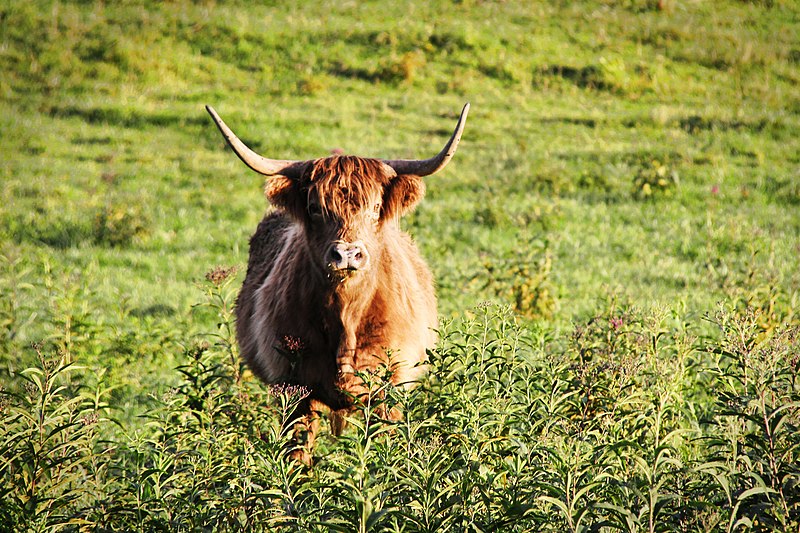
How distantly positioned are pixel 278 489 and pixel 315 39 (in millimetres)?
21377

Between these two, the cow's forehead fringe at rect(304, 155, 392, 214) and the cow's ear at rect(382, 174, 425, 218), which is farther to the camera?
the cow's ear at rect(382, 174, 425, 218)

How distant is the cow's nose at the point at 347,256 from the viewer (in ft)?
17.9

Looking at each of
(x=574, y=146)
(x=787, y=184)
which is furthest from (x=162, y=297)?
(x=787, y=184)

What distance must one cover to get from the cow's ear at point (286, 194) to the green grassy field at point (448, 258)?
0.92 metres

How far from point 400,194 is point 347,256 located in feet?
3.16

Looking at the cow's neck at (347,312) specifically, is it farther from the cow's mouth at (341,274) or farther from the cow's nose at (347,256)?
the cow's nose at (347,256)

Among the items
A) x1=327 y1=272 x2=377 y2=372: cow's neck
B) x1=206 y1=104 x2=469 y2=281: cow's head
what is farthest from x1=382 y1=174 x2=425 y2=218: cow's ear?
x1=327 y1=272 x2=377 y2=372: cow's neck

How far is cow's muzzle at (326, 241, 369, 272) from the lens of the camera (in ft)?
17.9

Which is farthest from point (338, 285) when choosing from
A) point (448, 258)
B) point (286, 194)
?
point (448, 258)

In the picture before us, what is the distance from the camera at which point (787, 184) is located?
15344 mm

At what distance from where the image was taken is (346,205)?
228 inches

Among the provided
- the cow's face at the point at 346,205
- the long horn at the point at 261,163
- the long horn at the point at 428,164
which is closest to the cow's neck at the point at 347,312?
the cow's face at the point at 346,205

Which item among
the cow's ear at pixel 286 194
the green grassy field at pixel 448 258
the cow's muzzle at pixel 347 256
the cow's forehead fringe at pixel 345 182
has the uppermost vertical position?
the cow's forehead fringe at pixel 345 182

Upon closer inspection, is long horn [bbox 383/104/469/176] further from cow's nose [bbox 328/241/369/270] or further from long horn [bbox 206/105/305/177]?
cow's nose [bbox 328/241/369/270]
